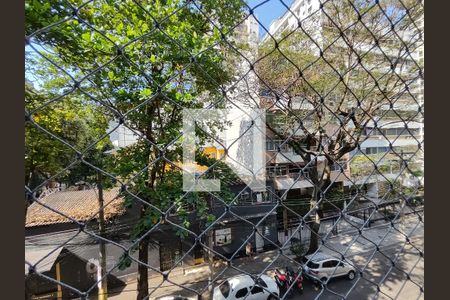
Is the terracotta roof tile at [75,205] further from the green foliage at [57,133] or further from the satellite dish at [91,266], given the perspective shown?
the satellite dish at [91,266]

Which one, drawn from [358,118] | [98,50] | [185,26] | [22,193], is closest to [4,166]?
[22,193]

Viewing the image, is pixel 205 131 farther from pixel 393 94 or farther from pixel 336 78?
pixel 393 94

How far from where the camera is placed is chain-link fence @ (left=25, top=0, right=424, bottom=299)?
44 centimetres

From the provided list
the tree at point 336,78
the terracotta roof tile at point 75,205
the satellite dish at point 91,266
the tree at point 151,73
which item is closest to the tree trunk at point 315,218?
the tree at point 336,78

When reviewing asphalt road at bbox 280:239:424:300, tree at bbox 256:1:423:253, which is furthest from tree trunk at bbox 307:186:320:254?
asphalt road at bbox 280:239:424:300

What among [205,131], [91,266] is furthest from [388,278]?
[91,266]

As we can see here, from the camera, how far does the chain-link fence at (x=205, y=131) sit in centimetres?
44

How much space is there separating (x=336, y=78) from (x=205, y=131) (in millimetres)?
468

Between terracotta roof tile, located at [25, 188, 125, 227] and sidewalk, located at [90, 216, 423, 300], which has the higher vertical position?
terracotta roof tile, located at [25, 188, 125, 227]

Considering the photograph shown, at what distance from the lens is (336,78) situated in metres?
0.83

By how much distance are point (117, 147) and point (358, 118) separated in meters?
0.88

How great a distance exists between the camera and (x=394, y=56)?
753 millimetres

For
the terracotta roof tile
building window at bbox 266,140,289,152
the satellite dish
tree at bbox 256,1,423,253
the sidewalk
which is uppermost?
tree at bbox 256,1,423,253

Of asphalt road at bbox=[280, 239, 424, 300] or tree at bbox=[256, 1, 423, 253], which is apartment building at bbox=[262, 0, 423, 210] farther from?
asphalt road at bbox=[280, 239, 424, 300]
